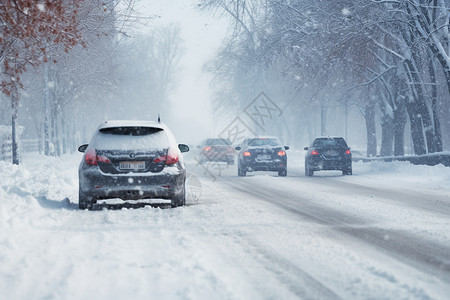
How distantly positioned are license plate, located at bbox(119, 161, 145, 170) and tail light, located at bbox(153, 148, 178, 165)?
0.26 m

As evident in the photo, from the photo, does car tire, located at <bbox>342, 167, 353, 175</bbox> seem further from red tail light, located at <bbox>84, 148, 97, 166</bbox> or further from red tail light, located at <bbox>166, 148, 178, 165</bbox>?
red tail light, located at <bbox>84, 148, 97, 166</bbox>

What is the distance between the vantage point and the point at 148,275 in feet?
18.2

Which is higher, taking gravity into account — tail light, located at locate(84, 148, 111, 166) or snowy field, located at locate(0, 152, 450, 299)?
tail light, located at locate(84, 148, 111, 166)

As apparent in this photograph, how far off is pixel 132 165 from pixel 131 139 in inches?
19.3

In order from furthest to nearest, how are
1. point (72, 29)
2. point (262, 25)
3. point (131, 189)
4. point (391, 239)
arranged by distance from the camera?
point (262, 25)
point (72, 29)
point (131, 189)
point (391, 239)

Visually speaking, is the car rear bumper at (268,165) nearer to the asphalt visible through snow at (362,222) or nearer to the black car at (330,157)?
the black car at (330,157)

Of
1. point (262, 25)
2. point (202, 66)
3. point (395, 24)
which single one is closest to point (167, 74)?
point (202, 66)

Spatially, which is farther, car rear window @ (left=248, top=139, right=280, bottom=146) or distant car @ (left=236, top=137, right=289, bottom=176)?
car rear window @ (left=248, top=139, right=280, bottom=146)

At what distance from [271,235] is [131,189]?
3532 millimetres

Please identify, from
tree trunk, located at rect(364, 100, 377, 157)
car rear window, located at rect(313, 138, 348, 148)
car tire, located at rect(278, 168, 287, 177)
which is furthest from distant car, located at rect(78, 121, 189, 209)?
tree trunk, located at rect(364, 100, 377, 157)

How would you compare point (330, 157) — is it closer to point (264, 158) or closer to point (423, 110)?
point (264, 158)

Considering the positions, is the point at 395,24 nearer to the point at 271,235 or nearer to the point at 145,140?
the point at 145,140

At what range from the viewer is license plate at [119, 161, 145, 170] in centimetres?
1062

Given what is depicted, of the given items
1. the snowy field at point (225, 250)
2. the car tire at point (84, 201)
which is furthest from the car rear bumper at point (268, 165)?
the car tire at point (84, 201)
